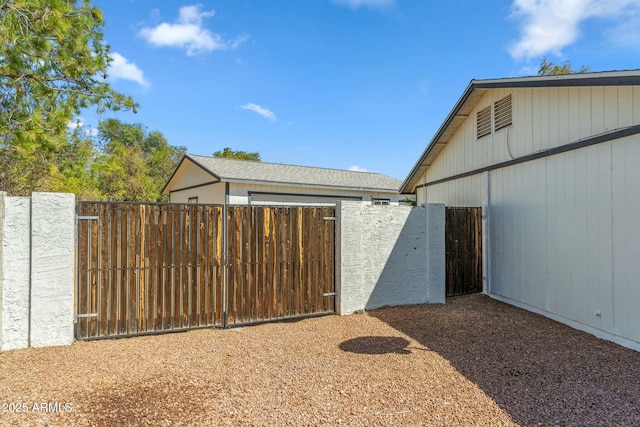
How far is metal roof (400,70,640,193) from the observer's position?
15.0ft

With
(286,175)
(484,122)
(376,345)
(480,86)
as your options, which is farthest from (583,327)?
(286,175)

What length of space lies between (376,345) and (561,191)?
13.5 ft

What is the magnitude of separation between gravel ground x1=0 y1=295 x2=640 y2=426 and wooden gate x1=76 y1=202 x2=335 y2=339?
0.34 m

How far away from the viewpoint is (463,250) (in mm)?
7965

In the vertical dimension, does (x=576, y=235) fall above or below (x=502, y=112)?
below

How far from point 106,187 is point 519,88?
19665 mm

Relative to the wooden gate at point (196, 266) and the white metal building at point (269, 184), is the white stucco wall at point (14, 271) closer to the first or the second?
the wooden gate at point (196, 266)

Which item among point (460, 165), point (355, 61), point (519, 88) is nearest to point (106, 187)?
point (355, 61)

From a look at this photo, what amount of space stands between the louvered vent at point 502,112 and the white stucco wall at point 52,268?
320 inches

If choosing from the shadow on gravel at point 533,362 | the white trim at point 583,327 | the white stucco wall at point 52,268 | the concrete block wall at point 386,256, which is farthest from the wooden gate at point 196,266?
the white trim at point 583,327

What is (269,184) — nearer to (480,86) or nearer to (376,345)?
(480,86)

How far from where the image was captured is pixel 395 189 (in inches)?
625

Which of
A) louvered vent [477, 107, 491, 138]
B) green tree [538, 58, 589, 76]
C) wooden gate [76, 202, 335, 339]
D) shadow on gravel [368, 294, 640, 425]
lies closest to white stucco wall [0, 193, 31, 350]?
wooden gate [76, 202, 335, 339]

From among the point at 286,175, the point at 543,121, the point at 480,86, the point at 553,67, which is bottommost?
the point at 543,121
